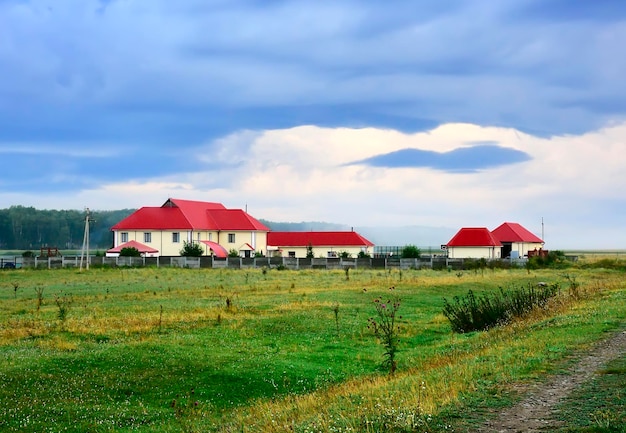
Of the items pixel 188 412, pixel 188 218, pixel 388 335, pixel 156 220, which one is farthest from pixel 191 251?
pixel 188 412

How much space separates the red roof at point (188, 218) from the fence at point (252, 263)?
16625 millimetres

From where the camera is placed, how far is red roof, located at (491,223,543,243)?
96.1 meters

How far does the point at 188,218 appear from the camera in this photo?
285 feet

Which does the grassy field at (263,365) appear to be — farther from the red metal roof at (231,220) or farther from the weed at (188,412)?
the red metal roof at (231,220)

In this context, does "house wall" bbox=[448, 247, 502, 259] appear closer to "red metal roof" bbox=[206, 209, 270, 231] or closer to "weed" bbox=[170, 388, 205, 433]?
"red metal roof" bbox=[206, 209, 270, 231]

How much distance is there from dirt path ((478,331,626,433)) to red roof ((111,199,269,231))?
7559 centimetres

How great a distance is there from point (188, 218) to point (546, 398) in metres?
80.1

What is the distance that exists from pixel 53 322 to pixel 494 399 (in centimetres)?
1757

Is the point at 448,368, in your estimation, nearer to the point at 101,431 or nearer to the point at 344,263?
the point at 101,431

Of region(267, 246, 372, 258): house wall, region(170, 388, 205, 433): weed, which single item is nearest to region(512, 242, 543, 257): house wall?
region(267, 246, 372, 258): house wall

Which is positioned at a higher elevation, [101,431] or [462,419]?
[462,419]

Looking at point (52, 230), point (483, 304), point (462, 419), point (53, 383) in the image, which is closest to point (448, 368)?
point (462, 419)

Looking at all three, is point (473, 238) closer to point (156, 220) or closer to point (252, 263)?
point (252, 263)

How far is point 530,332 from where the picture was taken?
1590 centimetres
